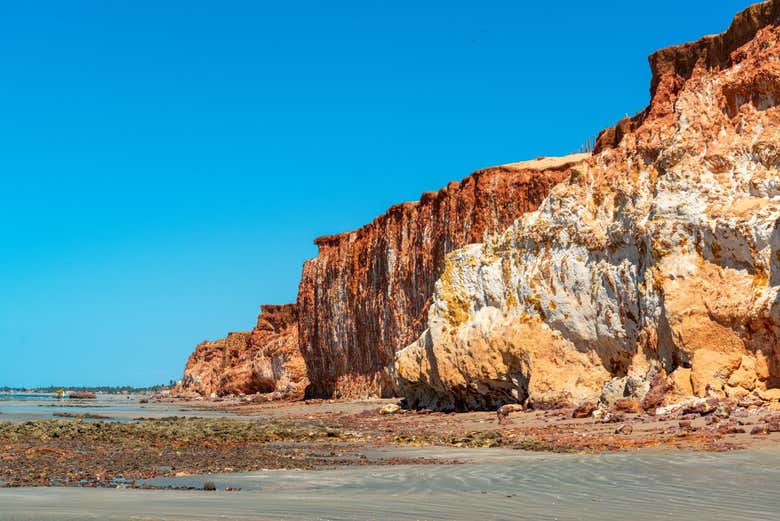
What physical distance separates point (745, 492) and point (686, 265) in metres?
14.1

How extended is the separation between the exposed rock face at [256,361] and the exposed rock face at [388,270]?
9.09 metres

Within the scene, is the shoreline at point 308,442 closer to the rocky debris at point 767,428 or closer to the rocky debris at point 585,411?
the rocky debris at point 767,428

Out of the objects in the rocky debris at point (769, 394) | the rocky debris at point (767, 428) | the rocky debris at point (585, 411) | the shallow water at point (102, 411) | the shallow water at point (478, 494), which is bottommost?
the shallow water at point (478, 494)

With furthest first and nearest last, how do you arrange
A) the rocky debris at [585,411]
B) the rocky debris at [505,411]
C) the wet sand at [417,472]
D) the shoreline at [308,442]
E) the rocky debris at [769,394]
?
the rocky debris at [505,411], the rocky debris at [585,411], the rocky debris at [769,394], the shoreline at [308,442], the wet sand at [417,472]

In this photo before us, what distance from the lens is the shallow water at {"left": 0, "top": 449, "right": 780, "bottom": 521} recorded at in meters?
7.95

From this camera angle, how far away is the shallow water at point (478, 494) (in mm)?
7949

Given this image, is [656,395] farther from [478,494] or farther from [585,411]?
[478,494]

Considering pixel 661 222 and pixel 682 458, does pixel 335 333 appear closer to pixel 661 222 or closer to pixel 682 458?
pixel 661 222

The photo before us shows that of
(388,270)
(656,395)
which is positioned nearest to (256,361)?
(388,270)

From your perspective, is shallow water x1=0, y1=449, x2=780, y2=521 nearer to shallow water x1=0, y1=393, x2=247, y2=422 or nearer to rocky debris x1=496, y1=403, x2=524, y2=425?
rocky debris x1=496, y1=403, x2=524, y2=425

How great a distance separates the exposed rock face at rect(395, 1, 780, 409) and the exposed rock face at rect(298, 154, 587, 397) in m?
8.12

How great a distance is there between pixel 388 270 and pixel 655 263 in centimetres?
3233

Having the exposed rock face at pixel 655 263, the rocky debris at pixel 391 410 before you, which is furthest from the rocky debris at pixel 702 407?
the rocky debris at pixel 391 410


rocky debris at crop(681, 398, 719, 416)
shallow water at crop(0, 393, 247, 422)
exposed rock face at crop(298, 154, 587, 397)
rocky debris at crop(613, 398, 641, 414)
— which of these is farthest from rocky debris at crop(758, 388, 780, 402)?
shallow water at crop(0, 393, 247, 422)
